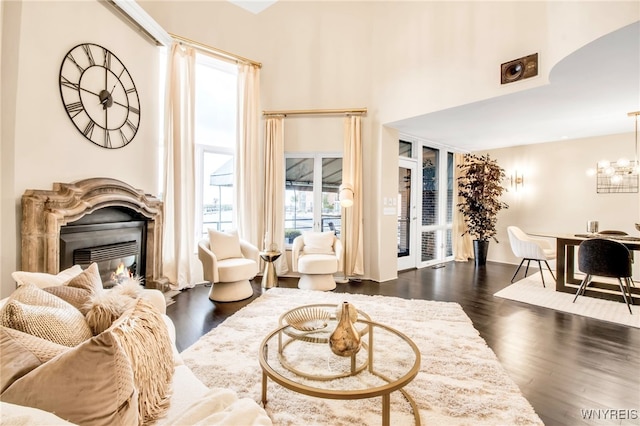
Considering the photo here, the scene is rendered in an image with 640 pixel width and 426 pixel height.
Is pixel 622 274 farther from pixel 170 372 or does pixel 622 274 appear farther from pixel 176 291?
pixel 176 291

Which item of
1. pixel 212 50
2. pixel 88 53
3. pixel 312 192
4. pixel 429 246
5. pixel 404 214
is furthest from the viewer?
pixel 429 246

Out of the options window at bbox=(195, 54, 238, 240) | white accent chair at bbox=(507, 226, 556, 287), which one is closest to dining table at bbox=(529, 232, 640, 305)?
white accent chair at bbox=(507, 226, 556, 287)

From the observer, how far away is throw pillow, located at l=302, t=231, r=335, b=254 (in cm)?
452

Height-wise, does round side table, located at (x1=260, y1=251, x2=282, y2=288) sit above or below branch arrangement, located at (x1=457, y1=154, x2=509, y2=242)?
below

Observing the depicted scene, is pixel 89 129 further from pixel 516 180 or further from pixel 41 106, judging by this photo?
pixel 516 180

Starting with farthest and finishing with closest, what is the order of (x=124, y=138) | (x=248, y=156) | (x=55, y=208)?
(x=248, y=156)
(x=124, y=138)
(x=55, y=208)

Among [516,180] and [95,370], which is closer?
[95,370]

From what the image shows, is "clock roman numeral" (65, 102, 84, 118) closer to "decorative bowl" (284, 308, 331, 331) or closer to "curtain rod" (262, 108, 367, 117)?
"curtain rod" (262, 108, 367, 117)

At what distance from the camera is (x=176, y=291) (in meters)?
3.94

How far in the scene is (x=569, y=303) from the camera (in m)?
3.67

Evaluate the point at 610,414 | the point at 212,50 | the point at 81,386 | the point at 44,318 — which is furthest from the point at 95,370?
the point at 212,50

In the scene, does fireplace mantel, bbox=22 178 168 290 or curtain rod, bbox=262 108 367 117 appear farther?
curtain rod, bbox=262 108 367 117

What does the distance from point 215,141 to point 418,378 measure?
4385 millimetres

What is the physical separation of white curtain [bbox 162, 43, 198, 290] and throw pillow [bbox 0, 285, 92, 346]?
3.06m
